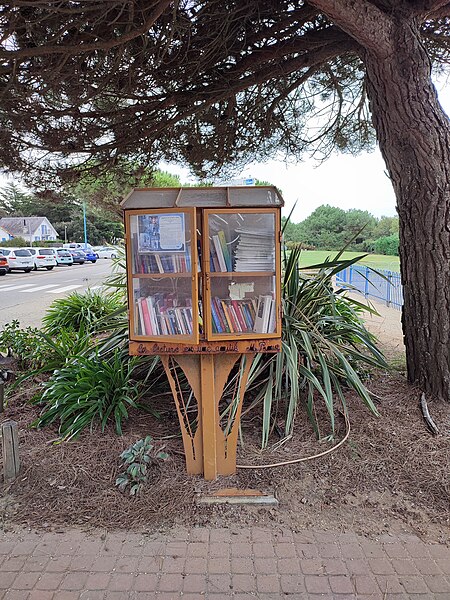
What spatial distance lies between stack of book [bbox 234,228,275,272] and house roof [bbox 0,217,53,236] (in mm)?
64456

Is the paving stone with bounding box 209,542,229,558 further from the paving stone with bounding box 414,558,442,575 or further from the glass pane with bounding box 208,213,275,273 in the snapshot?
the glass pane with bounding box 208,213,275,273

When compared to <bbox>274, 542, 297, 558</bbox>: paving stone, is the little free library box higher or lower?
higher

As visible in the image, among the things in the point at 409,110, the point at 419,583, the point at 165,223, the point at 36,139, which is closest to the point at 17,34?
the point at 36,139

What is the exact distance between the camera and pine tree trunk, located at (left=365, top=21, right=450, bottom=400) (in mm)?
4086

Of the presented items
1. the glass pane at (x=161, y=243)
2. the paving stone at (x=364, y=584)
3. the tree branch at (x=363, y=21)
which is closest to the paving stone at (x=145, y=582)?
the paving stone at (x=364, y=584)

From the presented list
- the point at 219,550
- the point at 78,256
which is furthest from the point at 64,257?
the point at 219,550

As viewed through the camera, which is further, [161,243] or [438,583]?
[161,243]

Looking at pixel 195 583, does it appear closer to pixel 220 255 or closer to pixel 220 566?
pixel 220 566

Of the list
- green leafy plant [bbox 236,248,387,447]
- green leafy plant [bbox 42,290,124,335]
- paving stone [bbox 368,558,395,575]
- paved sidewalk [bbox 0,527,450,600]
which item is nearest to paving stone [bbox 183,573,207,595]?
paved sidewalk [bbox 0,527,450,600]

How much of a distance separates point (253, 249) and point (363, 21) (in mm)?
2203

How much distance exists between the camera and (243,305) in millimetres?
3344

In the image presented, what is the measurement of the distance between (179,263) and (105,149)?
3317 millimetres

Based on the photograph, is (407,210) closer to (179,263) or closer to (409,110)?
(409,110)

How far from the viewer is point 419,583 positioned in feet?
7.98
